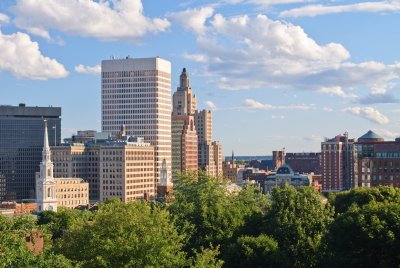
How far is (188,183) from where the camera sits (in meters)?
168

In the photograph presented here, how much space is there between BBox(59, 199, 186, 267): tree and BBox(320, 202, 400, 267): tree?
55.6ft

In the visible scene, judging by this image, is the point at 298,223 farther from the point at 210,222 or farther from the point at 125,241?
the point at 125,241

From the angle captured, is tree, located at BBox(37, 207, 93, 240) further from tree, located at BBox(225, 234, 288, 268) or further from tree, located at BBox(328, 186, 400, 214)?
tree, located at BBox(328, 186, 400, 214)

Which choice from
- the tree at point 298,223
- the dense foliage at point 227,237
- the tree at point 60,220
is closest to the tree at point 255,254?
the dense foliage at point 227,237

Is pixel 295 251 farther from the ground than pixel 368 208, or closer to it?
closer to it

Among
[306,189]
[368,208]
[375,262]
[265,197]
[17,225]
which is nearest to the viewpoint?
[17,225]

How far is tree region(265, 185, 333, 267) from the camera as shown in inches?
3922

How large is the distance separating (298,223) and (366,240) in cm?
1695

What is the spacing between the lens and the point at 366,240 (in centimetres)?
8519

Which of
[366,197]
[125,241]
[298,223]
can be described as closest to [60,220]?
[366,197]

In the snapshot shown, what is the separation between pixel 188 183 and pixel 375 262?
87.1 m

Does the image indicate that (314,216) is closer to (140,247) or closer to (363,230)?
(363,230)

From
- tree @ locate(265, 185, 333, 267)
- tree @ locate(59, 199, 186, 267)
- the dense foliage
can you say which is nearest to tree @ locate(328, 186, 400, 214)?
the dense foliage

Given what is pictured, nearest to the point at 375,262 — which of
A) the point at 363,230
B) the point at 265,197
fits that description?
the point at 363,230
